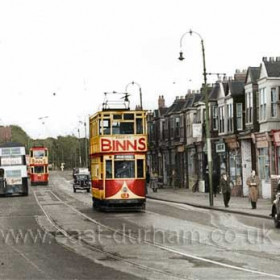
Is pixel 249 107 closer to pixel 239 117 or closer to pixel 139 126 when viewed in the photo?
pixel 239 117

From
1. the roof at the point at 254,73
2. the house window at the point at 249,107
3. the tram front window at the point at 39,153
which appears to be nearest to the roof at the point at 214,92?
the house window at the point at 249,107

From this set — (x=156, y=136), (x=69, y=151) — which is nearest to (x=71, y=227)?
(x=156, y=136)

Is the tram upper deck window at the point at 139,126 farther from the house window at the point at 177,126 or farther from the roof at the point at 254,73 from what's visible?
the house window at the point at 177,126

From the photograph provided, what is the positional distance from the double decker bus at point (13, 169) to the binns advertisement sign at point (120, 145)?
29083 millimetres

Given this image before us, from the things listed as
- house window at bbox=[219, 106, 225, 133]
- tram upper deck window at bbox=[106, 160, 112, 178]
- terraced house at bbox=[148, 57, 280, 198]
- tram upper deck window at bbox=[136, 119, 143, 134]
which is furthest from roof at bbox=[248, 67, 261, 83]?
tram upper deck window at bbox=[106, 160, 112, 178]

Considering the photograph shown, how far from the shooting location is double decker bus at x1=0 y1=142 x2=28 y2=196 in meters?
60.8

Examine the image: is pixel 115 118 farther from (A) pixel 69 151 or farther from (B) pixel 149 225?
(A) pixel 69 151

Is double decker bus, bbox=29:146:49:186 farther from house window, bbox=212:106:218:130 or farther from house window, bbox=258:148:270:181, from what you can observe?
house window, bbox=258:148:270:181

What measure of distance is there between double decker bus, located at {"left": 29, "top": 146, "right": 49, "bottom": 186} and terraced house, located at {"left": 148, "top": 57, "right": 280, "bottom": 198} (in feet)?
55.8

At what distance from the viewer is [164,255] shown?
16.4m

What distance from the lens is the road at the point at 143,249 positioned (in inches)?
542

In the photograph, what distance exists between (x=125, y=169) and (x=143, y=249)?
52.0ft

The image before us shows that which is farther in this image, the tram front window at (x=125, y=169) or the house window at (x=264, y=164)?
the house window at (x=264, y=164)

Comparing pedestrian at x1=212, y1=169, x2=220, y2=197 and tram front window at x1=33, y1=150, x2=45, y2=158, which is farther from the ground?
tram front window at x1=33, y1=150, x2=45, y2=158
